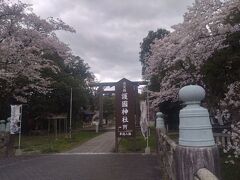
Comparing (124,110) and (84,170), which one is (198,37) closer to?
(84,170)

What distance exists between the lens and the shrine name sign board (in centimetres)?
1930

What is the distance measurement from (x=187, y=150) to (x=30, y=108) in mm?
35499

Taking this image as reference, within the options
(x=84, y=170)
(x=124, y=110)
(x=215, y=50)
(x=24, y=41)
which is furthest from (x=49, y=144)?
(x=215, y=50)

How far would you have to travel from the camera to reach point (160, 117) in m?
13.8

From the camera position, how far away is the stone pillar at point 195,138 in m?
3.38

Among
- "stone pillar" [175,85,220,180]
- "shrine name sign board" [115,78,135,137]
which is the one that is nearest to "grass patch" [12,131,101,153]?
"shrine name sign board" [115,78,135,137]

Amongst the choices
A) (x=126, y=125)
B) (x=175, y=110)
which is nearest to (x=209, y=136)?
(x=126, y=125)

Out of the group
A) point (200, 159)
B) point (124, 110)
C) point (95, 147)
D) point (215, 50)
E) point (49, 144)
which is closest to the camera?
point (200, 159)

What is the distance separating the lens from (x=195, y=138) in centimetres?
344

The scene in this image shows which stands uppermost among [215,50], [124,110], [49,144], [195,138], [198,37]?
[198,37]

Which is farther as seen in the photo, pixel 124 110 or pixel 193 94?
pixel 124 110

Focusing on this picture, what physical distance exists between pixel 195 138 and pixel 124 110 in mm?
15888

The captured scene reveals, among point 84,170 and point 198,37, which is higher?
point 198,37

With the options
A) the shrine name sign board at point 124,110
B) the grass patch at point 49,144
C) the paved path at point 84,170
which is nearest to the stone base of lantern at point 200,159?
the paved path at point 84,170
